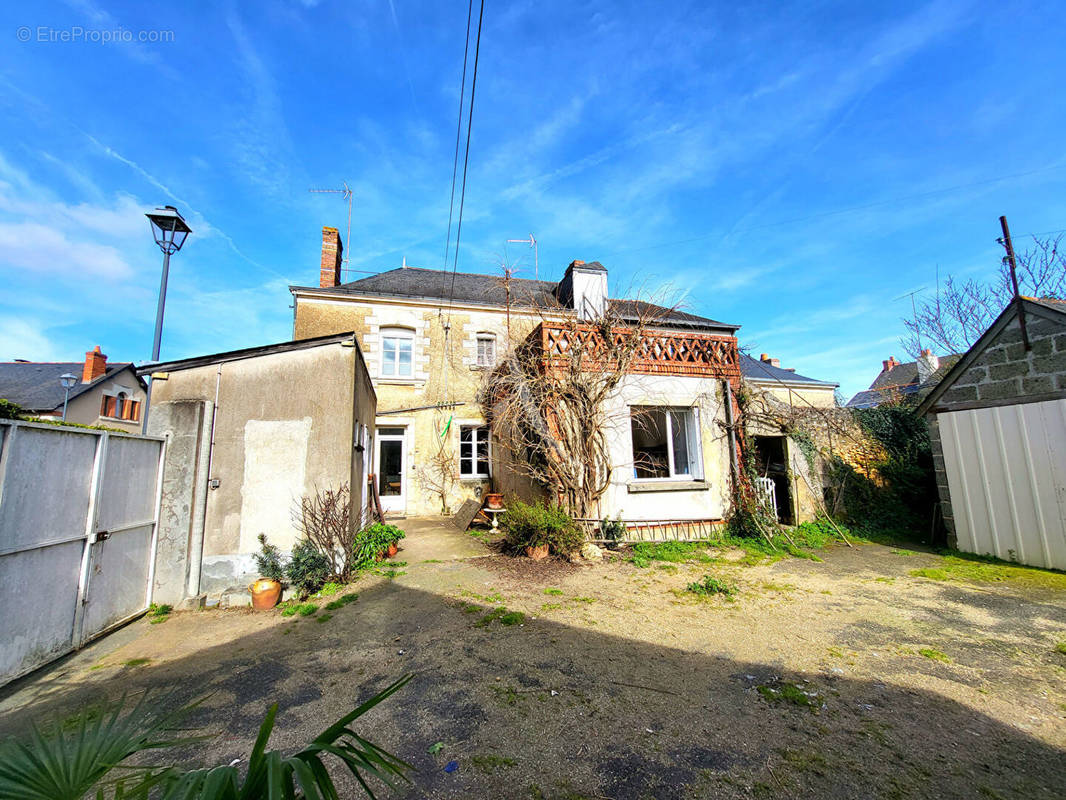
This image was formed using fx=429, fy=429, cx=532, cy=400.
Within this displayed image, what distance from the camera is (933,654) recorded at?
3.39 m

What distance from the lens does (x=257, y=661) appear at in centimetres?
366

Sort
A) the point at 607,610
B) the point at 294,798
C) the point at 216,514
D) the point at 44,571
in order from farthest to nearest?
the point at 216,514 → the point at 607,610 → the point at 44,571 → the point at 294,798

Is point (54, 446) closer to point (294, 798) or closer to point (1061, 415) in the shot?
point (294, 798)

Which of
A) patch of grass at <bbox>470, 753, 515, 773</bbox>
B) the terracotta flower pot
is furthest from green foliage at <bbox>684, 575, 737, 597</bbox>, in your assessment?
the terracotta flower pot

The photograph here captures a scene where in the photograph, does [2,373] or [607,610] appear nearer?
[607,610]

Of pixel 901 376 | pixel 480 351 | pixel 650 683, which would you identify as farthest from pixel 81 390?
pixel 901 376

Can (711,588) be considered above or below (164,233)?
below

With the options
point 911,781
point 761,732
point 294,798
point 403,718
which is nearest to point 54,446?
point 403,718

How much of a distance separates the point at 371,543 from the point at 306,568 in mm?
1221

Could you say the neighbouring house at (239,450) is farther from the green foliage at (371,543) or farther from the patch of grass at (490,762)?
the patch of grass at (490,762)

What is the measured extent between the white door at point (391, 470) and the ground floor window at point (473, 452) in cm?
150

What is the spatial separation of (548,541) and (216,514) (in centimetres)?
428

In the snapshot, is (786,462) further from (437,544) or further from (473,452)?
(473,452)

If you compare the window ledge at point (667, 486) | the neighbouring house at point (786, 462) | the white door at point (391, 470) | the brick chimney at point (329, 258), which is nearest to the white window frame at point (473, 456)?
the white door at point (391, 470)
